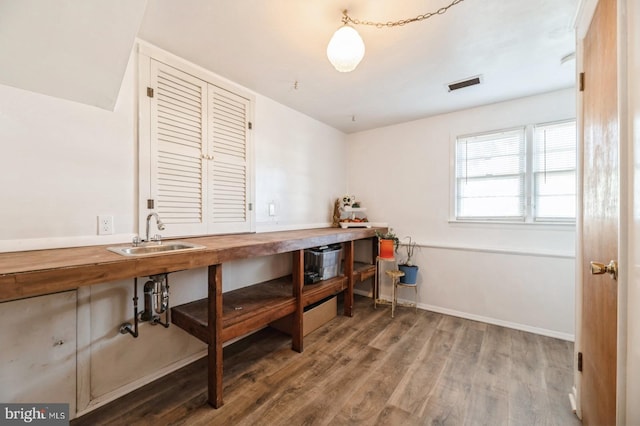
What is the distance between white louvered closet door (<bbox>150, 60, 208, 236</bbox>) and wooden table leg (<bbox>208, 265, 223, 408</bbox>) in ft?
2.12

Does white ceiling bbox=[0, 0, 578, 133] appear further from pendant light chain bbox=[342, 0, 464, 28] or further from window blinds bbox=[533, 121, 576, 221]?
window blinds bbox=[533, 121, 576, 221]

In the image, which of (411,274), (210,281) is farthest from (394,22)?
(411,274)

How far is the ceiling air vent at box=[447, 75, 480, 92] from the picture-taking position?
2406 mm

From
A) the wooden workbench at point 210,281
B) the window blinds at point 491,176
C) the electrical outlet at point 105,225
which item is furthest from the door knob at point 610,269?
the electrical outlet at point 105,225

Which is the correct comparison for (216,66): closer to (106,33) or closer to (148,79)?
(148,79)

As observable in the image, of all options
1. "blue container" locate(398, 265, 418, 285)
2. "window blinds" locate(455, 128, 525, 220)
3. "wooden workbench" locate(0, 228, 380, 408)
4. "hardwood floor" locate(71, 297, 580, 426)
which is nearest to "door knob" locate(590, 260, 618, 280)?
"hardwood floor" locate(71, 297, 580, 426)

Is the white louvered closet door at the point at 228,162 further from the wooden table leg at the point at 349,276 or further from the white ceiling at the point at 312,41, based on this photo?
the wooden table leg at the point at 349,276

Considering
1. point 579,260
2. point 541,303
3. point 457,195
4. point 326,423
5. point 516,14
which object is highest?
point 516,14

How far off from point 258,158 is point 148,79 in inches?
43.6

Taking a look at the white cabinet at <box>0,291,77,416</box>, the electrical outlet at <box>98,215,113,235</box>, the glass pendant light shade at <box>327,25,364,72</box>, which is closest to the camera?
the white cabinet at <box>0,291,77,416</box>

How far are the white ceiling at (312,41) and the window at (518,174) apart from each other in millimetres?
481

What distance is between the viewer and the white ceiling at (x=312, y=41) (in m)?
1.39

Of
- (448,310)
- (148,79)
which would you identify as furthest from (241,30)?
(448,310)

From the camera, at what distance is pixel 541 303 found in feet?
8.73
